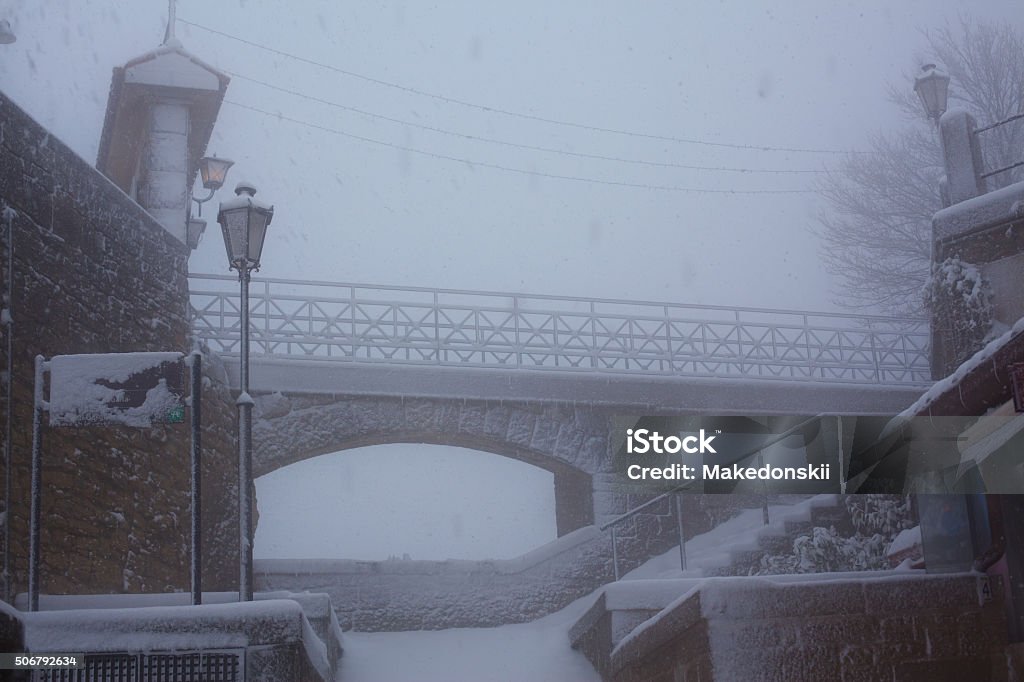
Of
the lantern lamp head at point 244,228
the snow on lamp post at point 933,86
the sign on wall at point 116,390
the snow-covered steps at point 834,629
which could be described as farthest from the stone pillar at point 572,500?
the sign on wall at point 116,390

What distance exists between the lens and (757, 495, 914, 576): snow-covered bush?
7.32 m

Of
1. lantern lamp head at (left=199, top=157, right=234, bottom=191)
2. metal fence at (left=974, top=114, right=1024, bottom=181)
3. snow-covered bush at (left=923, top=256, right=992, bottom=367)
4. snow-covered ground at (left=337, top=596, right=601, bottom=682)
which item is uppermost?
metal fence at (left=974, top=114, right=1024, bottom=181)

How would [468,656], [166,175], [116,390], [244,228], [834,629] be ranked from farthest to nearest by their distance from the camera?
[166,175] → [468,656] → [244,228] → [116,390] → [834,629]

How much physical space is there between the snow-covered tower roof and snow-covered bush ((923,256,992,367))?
6092mm

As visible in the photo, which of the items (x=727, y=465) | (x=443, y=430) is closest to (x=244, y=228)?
(x=443, y=430)

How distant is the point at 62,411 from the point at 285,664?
179 cm

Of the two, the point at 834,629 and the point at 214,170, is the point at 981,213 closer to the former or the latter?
the point at 834,629

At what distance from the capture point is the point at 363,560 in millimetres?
8648

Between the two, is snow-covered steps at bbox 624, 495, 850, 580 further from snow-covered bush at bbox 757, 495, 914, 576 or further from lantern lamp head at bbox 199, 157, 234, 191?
lantern lamp head at bbox 199, 157, 234, 191

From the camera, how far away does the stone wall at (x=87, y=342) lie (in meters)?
5.93

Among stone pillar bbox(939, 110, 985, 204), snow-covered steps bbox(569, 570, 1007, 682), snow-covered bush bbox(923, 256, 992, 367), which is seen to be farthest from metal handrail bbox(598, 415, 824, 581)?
snow-covered steps bbox(569, 570, 1007, 682)

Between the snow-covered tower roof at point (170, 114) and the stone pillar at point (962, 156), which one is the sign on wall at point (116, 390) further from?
the stone pillar at point (962, 156)

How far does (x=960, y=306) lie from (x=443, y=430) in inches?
171

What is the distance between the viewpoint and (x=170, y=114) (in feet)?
31.3
